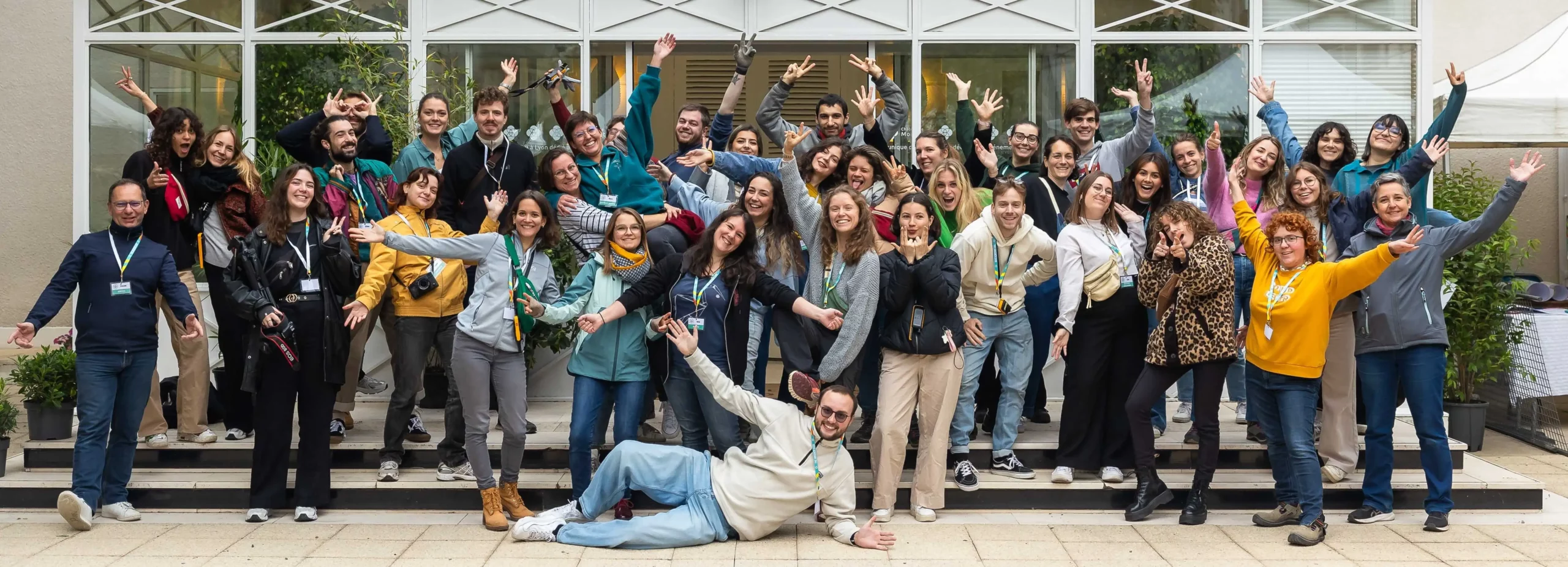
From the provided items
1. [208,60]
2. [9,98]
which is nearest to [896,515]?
[208,60]

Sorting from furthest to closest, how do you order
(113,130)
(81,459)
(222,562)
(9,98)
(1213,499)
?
1. (9,98)
2. (113,130)
3. (1213,499)
4. (81,459)
5. (222,562)

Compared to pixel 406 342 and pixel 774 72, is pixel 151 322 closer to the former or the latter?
pixel 406 342

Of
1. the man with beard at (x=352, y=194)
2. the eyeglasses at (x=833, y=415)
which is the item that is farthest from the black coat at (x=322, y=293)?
the eyeglasses at (x=833, y=415)

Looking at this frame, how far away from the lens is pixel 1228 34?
9.04 metres

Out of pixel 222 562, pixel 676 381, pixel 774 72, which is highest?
pixel 774 72

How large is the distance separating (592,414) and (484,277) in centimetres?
82

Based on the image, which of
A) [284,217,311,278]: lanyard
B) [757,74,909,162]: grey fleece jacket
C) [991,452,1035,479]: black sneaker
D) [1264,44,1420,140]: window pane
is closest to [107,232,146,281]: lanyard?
[284,217,311,278]: lanyard

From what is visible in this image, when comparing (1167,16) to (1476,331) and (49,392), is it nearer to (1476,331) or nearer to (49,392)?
(1476,331)

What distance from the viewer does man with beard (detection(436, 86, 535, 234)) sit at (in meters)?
6.80

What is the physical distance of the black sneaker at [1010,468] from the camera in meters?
6.37

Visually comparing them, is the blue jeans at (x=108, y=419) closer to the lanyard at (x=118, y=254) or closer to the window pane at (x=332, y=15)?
the lanyard at (x=118, y=254)

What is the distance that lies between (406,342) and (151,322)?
120cm

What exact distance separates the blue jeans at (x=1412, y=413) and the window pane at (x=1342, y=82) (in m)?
3.53

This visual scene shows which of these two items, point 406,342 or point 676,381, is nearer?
point 676,381
